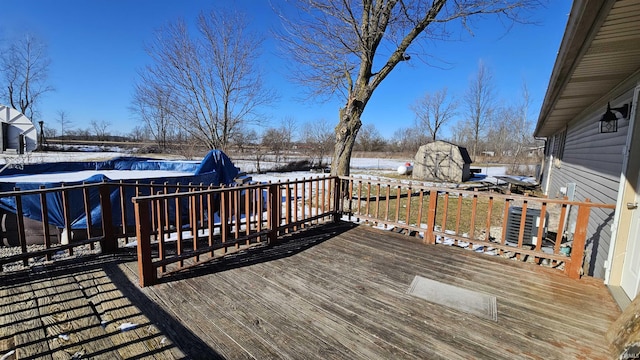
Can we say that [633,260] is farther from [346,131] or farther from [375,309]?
[346,131]

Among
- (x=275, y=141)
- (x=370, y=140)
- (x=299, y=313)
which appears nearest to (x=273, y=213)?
(x=299, y=313)

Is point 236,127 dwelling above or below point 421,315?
above

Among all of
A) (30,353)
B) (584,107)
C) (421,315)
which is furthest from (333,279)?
(584,107)

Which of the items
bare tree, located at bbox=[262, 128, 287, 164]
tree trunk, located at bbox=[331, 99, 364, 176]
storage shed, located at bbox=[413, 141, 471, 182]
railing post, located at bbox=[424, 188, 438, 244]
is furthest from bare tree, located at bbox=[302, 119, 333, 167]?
railing post, located at bbox=[424, 188, 438, 244]

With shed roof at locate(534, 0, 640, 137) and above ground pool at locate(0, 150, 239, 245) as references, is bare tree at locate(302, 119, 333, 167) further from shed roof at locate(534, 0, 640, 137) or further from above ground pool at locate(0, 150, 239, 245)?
shed roof at locate(534, 0, 640, 137)

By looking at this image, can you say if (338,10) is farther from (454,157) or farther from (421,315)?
(454,157)

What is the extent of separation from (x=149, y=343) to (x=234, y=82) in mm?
13502

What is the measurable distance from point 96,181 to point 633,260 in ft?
26.9

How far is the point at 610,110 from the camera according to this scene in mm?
3352

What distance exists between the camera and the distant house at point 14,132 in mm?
6129

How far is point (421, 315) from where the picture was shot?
2.36 m

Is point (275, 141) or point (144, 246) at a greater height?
point (275, 141)

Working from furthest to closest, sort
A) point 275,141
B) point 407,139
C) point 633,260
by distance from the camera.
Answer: point 407,139 → point 275,141 → point 633,260

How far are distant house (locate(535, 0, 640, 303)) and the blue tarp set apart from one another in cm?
539
